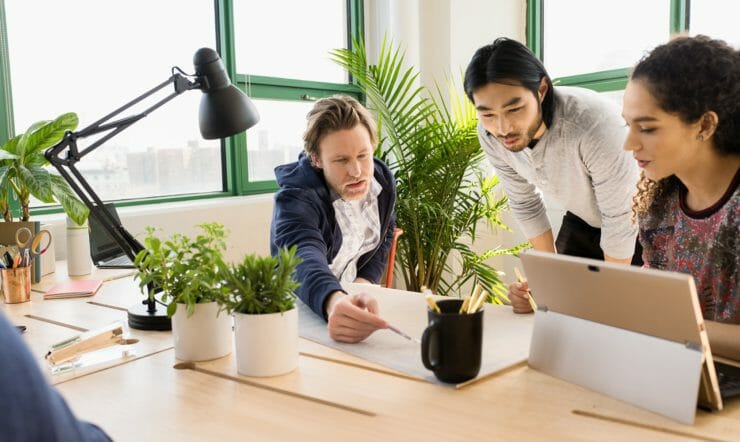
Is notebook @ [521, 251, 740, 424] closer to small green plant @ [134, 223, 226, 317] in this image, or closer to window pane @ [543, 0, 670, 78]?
small green plant @ [134, 223, 226, 317]

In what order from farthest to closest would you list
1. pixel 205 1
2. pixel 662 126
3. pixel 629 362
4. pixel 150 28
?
pixel 205 1
pixel 150 28
pixel 662 126
pixel 629 362

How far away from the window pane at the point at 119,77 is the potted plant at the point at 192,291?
1.68 m

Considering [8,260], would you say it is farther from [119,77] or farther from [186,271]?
[119,77]

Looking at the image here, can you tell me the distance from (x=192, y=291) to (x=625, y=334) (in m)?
0.73

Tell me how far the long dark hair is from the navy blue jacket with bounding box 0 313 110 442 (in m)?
1.58

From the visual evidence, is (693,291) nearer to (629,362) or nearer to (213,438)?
(629,362)

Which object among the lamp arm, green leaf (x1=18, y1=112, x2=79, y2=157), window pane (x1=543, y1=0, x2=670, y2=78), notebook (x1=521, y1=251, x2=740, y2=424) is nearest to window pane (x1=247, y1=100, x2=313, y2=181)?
green leaf (x1=18, y1=112, x2=79, y2=157)

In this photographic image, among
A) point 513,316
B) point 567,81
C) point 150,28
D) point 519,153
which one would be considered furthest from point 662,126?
point 567,81

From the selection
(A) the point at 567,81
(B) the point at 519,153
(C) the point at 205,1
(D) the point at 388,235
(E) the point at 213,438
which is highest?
(C) the point at 205,1

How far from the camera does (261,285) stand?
1062 mm

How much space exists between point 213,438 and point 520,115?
1385 millimetres

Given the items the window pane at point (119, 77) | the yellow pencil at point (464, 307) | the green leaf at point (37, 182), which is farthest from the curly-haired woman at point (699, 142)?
the window pane at point (119, 77)

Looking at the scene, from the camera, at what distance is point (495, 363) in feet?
3.63

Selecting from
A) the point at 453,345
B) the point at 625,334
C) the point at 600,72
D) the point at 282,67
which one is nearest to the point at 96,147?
the point at 453,345
